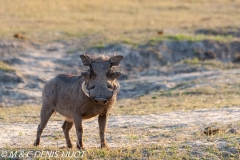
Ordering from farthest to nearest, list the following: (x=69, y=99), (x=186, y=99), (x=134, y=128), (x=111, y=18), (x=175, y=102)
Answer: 1. (x=111, y=18)
2. (x=186, y=99)
3. (x=175, y=102)
4. (x=134, y=128)
5. (x=69, y=99)

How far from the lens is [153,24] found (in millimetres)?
27641

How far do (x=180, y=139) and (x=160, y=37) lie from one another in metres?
13.3

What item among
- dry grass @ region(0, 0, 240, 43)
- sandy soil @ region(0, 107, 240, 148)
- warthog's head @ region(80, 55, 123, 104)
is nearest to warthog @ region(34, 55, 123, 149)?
warthog's head @ region(80, 55, 123, 104)

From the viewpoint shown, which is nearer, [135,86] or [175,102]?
[175,102]

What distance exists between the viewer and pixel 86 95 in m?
8.89

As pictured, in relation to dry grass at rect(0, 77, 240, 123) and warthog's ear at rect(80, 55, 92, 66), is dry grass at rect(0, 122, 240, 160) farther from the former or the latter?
dry grass at rect(0, 77, 240, 123)

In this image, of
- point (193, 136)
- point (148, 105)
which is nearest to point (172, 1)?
point (148, 105)

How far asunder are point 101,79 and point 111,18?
21.0 m

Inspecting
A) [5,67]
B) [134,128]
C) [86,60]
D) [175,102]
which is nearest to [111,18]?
[5,67]

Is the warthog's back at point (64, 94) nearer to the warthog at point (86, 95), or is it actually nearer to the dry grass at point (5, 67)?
the warthog at point (86, 95)

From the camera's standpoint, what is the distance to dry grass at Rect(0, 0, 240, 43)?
2422 cm

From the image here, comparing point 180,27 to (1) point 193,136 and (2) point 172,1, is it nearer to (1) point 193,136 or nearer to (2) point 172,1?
(2) point 172,1

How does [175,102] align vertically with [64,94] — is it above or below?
above

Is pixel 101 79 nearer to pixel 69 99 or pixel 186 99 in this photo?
pixel 69 99
